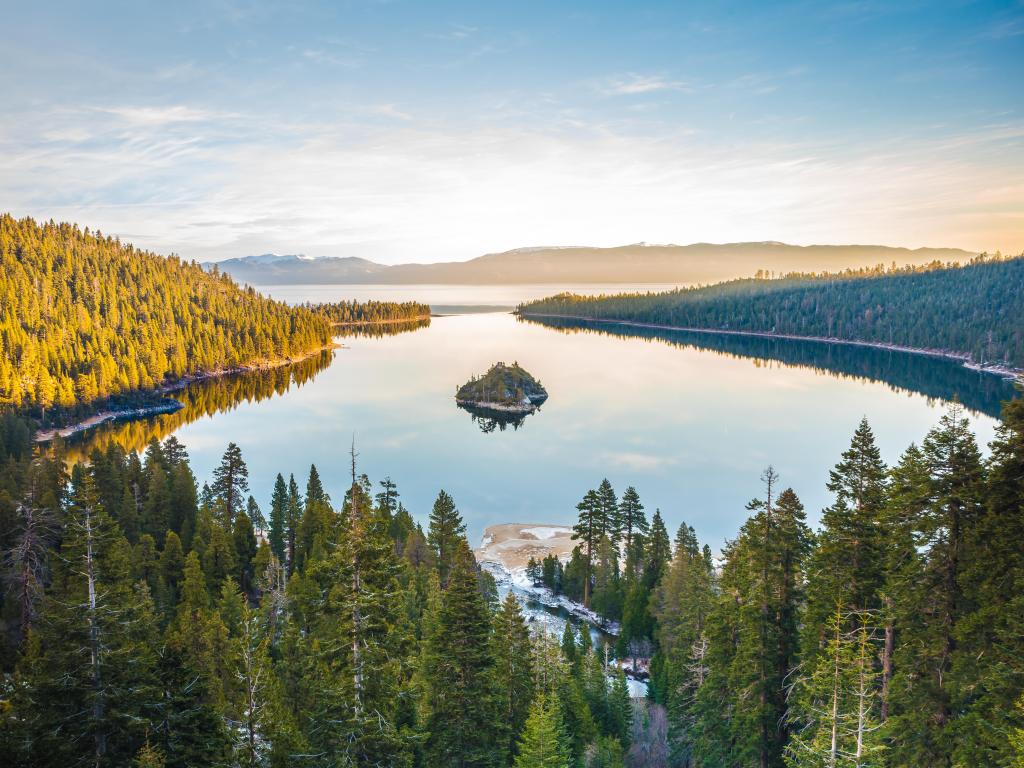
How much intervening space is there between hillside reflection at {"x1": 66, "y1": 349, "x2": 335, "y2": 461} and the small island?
4883 centimetres

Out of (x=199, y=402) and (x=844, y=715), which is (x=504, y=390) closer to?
(x=199, y=402)

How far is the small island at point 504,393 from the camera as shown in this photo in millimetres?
132250

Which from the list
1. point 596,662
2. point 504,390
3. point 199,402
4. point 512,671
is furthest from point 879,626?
point 199,402

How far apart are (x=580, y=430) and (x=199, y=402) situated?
86.8 m

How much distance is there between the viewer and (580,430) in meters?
111

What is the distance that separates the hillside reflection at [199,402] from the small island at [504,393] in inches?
1923

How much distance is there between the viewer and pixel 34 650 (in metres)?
18.5

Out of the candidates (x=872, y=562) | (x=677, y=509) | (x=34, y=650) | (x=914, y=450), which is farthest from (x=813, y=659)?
(x=677, y=509)

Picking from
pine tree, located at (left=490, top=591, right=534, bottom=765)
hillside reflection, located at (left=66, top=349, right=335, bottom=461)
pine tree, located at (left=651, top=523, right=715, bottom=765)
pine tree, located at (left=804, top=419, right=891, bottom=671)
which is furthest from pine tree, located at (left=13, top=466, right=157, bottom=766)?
Answer: hillside reflection, located at (left=66, top=349, right=335, bottom=461)

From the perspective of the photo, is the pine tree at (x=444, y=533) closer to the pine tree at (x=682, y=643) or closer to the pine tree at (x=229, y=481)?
the pine tree at (x=682, y=643)

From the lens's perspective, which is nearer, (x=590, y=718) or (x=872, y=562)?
(x=872, y=562)

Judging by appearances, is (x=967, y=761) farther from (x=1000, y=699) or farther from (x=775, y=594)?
(x=775, y=594)

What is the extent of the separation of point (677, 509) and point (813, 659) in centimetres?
5282

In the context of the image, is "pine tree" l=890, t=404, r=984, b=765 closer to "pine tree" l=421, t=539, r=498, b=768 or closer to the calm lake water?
"pine tree" l=421, t=539, r=498, b=768
